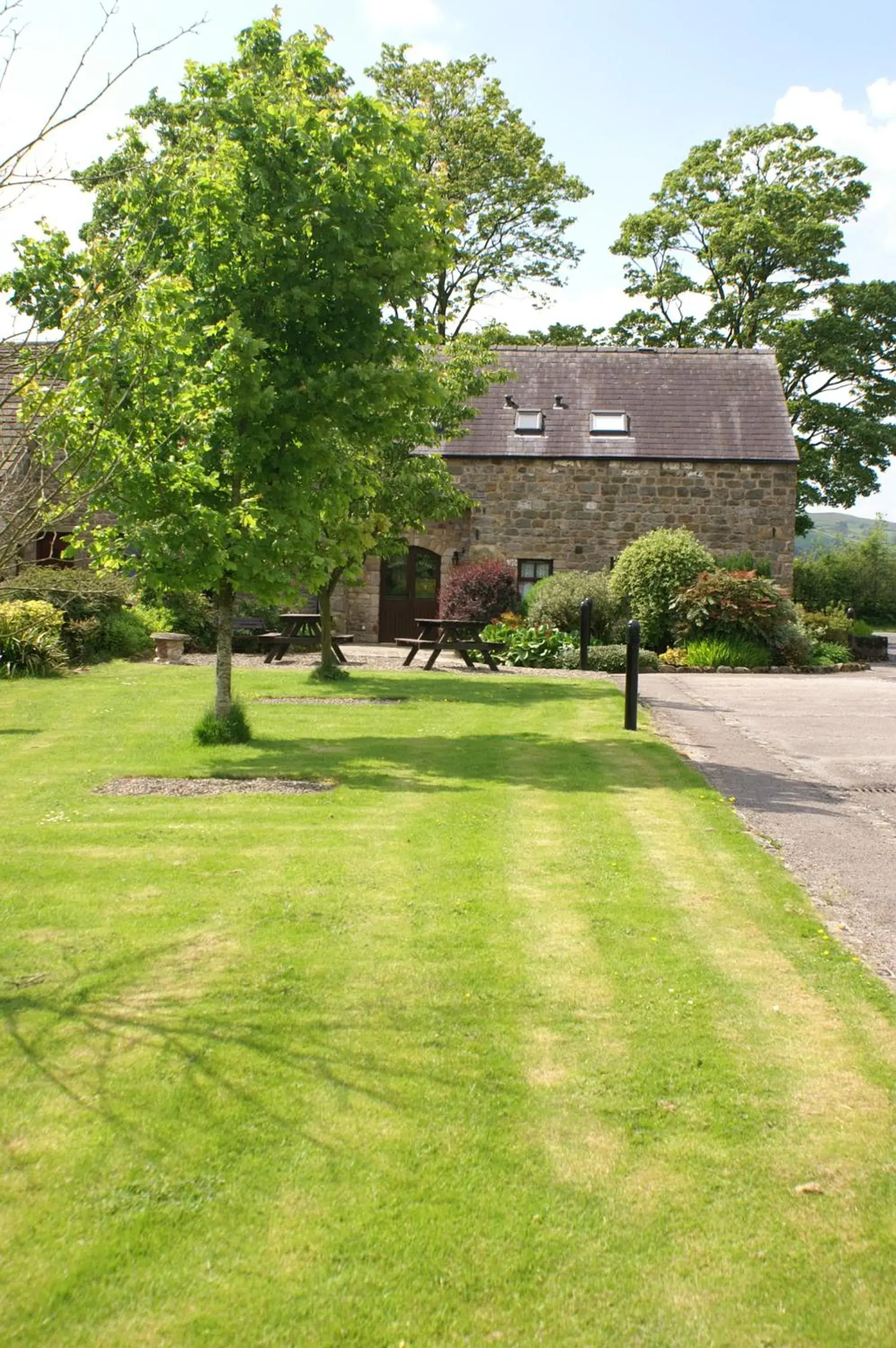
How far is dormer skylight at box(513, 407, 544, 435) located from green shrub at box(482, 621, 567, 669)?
793 centimetres

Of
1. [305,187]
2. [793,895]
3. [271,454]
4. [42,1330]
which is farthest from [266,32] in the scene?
[42,1330]

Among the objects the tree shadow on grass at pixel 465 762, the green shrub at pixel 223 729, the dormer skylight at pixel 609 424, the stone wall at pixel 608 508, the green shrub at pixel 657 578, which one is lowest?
the tree shadow on grass at pixel 465 762

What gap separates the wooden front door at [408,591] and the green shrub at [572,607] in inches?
206

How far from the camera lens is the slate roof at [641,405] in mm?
28984

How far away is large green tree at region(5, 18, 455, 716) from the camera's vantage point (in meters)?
10.3

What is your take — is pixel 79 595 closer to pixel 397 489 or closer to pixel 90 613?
pixel 90 613

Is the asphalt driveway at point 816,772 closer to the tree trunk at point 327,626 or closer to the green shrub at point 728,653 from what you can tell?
the green shrub at point 728,653

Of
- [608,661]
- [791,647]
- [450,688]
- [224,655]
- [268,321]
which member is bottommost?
[450,688]

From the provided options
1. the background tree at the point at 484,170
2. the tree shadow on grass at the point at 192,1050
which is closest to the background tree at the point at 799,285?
the background tree at the point at 484,170

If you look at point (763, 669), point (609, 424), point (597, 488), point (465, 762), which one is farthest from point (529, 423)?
point (465, 762)

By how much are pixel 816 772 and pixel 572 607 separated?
13.3 m

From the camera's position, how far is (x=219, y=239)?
34.5 feet

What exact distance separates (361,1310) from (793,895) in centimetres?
411

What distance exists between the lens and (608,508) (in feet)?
94.8
